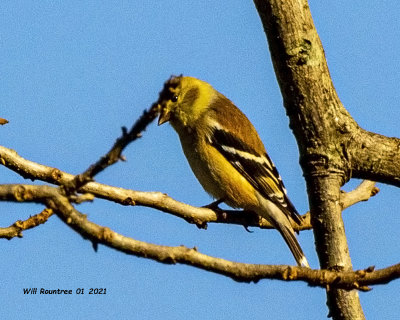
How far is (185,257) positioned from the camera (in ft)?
9.39

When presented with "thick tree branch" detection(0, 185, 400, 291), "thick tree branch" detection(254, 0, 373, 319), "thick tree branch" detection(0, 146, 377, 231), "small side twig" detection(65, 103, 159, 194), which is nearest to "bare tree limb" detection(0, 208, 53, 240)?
"thick tree branch" detection(0, 146, 377, 231)

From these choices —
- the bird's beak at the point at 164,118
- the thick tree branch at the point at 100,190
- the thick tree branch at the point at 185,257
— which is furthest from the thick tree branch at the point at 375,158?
the bird's beak at the point at 164,118

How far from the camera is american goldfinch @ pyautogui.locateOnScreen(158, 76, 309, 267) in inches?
261

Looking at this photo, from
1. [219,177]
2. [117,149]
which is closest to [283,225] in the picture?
[219,177]

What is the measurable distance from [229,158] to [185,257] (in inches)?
163

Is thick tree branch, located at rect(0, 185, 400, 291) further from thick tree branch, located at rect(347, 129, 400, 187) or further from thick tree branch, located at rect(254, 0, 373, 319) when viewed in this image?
thick tree branch, located at rect(347, 129, 400, 187)

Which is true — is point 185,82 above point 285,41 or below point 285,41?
above

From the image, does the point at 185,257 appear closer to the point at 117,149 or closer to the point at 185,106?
the point at 117,149

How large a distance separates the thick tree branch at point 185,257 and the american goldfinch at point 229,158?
3217 mm

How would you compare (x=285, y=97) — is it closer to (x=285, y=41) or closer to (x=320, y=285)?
(x=285, y=41)

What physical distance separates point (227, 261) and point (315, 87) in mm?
2026

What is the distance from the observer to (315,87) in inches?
178

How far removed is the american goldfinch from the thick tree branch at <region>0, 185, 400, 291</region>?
322 centimetres

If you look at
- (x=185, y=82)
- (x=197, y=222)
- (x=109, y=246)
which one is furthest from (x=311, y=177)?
(x=185, y=82)
